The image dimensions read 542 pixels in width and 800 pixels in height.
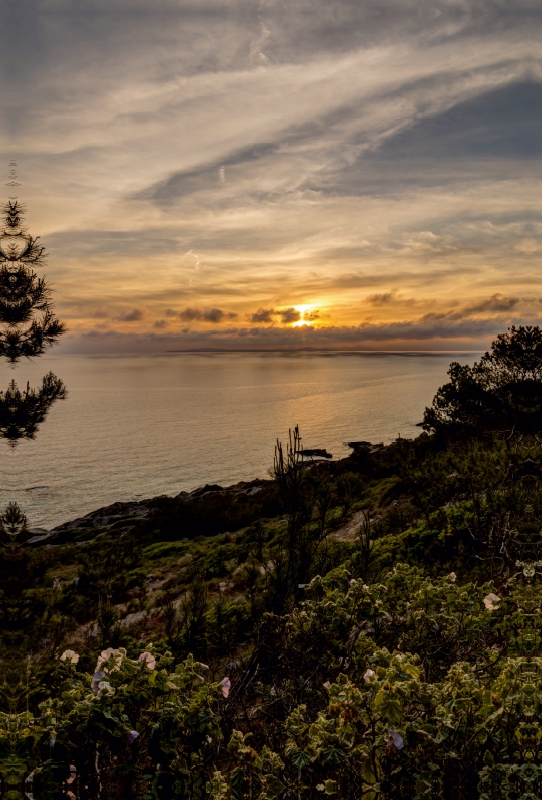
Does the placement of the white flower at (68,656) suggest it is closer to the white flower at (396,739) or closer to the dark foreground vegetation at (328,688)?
the dark foreground vegetation at (328,688)

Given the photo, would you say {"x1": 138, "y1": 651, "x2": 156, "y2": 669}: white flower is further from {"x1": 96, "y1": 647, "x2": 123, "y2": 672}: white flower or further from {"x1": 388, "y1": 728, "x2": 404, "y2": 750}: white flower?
{"x1": 388, "y1": 728, "x2": 404, "y2": 750}: white flower

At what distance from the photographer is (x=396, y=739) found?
222 cm

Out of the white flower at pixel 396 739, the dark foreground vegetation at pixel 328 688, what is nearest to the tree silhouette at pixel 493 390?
the dark foreground vegetation at pixel 328 688

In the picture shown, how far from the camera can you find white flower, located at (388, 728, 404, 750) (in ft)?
7.27

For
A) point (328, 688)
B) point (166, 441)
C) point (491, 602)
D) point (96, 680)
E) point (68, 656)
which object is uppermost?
point (96, 680)

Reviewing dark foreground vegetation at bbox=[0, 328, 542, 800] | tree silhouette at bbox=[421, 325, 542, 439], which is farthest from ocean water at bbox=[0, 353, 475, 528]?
tree silhouette at bbox=[421, 325, 542, 439]

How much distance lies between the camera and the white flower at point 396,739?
2.21m

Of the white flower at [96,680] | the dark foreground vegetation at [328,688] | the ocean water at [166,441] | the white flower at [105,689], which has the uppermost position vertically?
the white flower at [105,689]

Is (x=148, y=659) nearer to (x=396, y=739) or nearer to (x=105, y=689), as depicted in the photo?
(x=105, y=689)

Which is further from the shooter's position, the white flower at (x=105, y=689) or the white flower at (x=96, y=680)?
the white flower at (x=96, y=680)

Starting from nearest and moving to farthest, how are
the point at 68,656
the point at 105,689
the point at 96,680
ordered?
the point at 105,689 → the point at 96,680 → the point at 68,656

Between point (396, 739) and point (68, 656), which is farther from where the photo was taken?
point (68, 656)

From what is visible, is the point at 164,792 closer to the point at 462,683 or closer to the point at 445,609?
the point at 462,683

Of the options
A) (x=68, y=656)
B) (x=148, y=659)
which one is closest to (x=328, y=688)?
(x=148, y=659)
